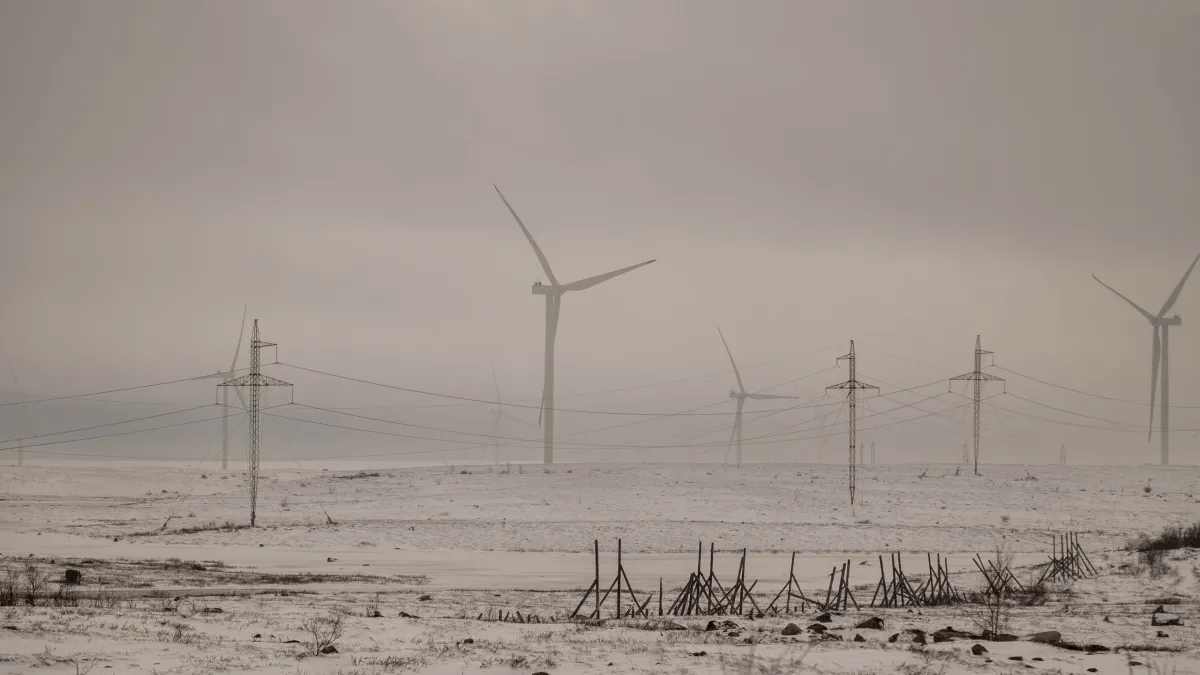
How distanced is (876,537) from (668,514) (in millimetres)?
18230

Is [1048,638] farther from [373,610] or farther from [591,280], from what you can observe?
[591,280]

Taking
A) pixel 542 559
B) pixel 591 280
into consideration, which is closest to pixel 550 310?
pixel 591 280

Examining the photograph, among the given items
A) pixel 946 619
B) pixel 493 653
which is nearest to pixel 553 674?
pixel 493 653

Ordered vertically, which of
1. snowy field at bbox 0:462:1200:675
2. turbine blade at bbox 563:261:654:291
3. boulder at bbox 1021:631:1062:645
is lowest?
snowy field at bbox 0:462:1200:675

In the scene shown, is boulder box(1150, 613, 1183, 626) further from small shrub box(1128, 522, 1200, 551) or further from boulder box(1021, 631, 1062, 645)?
small shrub box(1128, 522, 1200, 551)

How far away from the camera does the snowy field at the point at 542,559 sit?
74.7ft

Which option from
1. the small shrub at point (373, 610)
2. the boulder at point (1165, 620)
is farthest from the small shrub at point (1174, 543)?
the small shrub at point (373, 610)

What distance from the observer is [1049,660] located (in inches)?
891

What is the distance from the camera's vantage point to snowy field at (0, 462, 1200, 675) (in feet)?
74.7

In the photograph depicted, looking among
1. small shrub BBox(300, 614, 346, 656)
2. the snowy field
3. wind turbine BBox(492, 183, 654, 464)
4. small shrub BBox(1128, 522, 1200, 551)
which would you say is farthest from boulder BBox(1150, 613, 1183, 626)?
wind turbine BBox(492, 183, 654, 464)

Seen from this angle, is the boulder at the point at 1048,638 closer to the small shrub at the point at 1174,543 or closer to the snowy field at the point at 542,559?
the snowy field at the point at 542,559

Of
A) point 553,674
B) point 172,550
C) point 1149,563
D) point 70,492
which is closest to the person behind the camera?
point 553,674

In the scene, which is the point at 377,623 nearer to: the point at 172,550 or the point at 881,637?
the point at 881,637

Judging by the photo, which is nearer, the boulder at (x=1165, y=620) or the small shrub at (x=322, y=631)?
the small shrub at (x=322, y=631)
